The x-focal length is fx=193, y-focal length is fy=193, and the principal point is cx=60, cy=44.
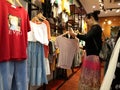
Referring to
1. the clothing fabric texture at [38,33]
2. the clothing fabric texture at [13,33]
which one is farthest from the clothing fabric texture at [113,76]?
the clothing fabric texture at [38,33]

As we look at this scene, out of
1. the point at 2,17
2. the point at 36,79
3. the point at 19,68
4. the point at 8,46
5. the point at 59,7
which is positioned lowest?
the point at 36,79

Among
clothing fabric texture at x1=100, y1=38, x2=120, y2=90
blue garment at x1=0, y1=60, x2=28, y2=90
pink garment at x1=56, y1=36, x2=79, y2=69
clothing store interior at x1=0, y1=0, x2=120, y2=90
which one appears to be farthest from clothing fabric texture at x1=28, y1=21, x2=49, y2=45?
clothing fabric texture at x1=100, y1=38, x2=120, y2=90

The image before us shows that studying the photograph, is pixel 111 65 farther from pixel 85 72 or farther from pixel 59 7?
pixel 59 7

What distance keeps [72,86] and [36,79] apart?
6.86ft

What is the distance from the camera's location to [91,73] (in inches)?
121

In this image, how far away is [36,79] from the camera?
290 cm

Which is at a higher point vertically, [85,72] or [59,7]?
[59,7]

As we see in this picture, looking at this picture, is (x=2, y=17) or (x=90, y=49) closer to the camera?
(x=2, y=17)

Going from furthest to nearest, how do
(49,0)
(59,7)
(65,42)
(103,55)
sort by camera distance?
(59,7) → (49,0) → (65,42) → (103,55)

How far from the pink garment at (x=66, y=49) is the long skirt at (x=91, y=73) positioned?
350 mm

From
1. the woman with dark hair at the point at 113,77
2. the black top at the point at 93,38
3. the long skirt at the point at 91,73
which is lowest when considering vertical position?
the long skirt at the point at 91,73

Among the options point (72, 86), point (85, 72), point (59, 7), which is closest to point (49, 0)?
point (59, 7)

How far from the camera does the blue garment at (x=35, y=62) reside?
2859mm

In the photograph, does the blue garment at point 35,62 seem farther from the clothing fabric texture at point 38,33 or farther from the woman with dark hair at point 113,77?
the woman with dark hair at point 113,77
